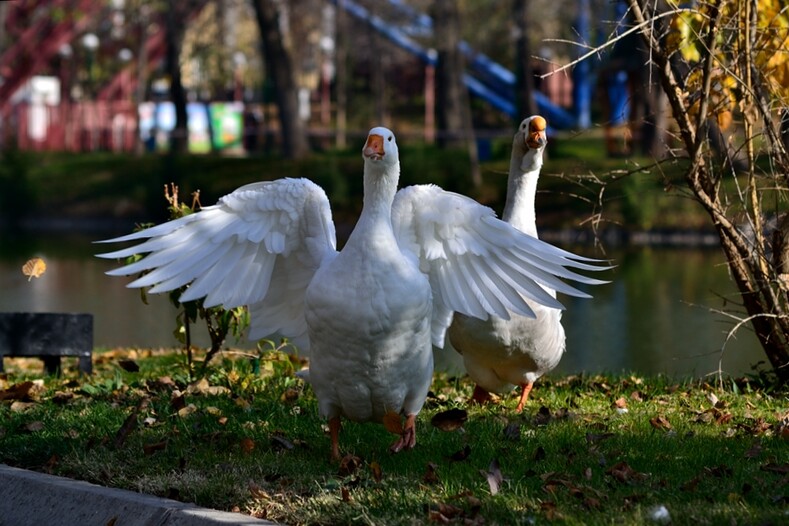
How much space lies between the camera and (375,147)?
5.18 m

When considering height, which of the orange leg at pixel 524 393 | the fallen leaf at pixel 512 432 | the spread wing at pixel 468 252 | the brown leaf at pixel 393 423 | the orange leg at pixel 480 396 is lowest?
the orange leg at pixel 480 396

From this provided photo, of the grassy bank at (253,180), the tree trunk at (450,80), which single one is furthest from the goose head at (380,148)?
the tree trunk at (450,80)

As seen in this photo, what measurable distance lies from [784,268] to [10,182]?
87.1ft

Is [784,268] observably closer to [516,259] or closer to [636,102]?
[516,259]

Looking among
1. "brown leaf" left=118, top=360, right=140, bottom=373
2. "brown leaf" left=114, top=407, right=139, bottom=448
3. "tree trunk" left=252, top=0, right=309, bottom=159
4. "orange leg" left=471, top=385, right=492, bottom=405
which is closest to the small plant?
"brown leaf" left=118, top=360, right=140, bottom=373

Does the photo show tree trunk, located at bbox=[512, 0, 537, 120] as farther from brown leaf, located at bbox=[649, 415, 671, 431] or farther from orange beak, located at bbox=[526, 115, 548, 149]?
brown leaf, located at bbox=[649, 415, 671, 431]

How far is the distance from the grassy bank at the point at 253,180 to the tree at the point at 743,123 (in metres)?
15.9

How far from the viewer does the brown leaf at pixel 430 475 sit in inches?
188

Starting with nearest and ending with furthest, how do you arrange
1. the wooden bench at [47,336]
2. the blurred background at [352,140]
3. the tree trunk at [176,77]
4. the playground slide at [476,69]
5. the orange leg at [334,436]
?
1. the orange leg at [334,436]
2. the wooden bench at [47,336]
3. the blurred background at [352,140]
4. the tree trunk at [176,77]
5. the playground slide at [476,69]

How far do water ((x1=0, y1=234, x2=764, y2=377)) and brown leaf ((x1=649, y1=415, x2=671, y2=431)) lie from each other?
288cm

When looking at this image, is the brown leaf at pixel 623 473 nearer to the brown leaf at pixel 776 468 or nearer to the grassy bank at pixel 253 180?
the brown leaf at pixel 776 468

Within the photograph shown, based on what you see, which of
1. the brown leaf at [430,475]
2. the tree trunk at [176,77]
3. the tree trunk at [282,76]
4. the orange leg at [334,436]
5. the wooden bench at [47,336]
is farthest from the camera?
the tree trunk at [176,77]

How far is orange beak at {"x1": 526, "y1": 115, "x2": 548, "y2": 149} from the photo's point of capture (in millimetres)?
6734

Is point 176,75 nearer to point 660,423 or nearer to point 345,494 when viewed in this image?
point 660,423
